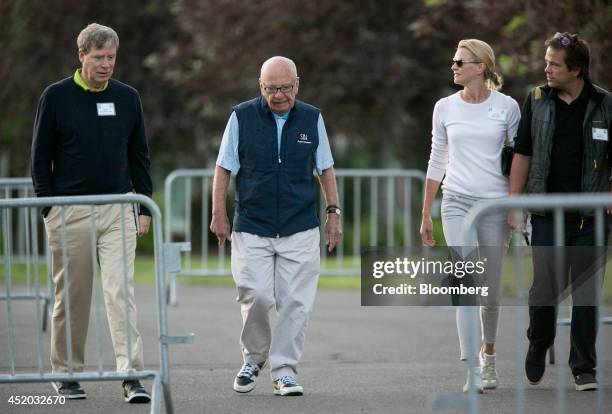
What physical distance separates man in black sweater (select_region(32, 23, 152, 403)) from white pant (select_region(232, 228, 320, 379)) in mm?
710

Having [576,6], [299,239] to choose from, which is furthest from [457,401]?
[576,6]

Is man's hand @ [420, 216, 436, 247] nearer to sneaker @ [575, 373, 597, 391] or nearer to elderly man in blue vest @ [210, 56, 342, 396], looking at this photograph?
elderly man in blue vest @ [210, 56, 342, 396]

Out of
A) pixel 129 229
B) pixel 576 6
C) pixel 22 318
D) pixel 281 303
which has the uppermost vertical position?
pixel 576 6

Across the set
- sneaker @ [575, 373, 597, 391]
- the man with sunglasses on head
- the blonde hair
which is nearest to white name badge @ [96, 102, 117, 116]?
the blonde hair

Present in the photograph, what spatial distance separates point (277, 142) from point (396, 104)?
15.6m

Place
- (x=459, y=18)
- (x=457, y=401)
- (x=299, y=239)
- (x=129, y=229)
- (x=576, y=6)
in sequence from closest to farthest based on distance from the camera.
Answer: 1. (x=457, y=401)
2. (x=129, y=229)
3. (x=299, y=239)
4. (x=576, y=6)
5. (x=459, y=18)

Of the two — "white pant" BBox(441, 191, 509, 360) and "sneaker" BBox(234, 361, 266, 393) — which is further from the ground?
"white pant" BBox(441, 191, 509, 360)

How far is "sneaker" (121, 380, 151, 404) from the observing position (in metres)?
7.86

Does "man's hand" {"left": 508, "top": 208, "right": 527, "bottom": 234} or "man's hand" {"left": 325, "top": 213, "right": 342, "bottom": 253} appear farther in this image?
"man's hand" {"left": 325, "top": 213, "right": 342, "bottom": 253}

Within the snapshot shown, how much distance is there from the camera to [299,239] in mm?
8320

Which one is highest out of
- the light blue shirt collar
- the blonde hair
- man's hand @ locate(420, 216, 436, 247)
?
the blonde hair

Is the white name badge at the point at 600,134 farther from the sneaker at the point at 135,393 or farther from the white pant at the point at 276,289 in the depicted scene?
the sneaker at the point at 135,393

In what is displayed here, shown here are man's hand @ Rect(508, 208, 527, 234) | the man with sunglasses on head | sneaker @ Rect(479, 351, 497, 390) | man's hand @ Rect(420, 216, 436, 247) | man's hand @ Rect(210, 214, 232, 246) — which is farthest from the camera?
man's hand @ Rect(420, 216, 436, 247)

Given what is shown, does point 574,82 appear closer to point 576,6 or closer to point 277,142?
point 277,142
